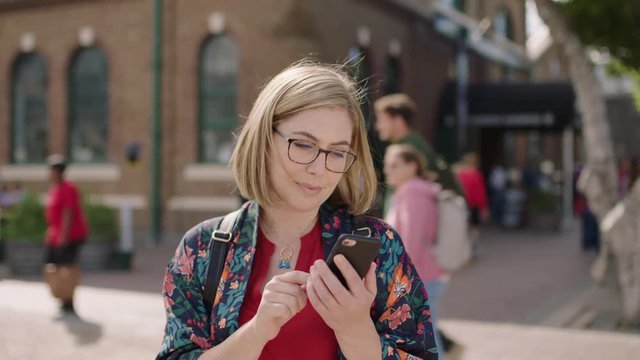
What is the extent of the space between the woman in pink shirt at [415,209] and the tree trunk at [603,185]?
13.1ft

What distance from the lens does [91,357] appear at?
6.56 meters

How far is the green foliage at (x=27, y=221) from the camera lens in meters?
12.3

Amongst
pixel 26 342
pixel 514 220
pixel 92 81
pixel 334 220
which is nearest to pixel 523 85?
pixel 514 220

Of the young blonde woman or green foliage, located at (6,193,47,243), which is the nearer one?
the young blonde woman

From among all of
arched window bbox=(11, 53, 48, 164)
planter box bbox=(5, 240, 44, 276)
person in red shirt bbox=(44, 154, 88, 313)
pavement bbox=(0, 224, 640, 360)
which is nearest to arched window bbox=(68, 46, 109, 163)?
arched window bbox=(11, 53, 48, 164)

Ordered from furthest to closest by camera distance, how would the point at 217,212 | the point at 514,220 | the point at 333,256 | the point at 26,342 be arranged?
the point at 514,220 → the point at 217,212 → the point at 26,342 → the point at 333,256

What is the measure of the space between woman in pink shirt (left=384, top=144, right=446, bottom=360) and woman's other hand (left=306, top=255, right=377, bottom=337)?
9.02 feet

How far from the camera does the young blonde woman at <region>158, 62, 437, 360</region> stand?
73.6 inches

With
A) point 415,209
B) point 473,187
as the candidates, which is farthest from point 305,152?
point 473,187

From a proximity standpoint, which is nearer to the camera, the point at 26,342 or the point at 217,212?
the point at 26,342

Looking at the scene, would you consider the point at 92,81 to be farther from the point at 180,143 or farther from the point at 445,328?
the point at 445,328

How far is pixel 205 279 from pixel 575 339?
621 cm

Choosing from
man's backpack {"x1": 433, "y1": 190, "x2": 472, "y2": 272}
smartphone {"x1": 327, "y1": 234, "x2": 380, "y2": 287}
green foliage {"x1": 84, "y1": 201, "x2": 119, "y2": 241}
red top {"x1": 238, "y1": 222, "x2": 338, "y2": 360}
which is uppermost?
smartphone {"x1": 327, "y1": 234, "x2": 380, "y2": 287}

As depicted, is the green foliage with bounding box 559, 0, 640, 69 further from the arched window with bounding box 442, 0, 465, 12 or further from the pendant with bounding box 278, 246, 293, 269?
the arched window with bounding box 442, 0, 465, 12
